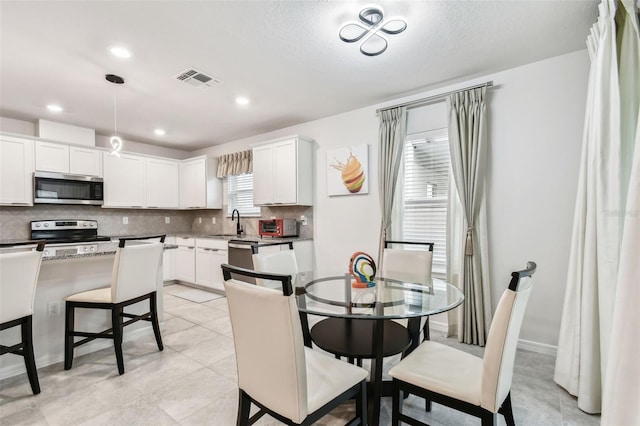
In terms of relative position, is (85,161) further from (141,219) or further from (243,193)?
(243,193)

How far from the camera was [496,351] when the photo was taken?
1295 mm

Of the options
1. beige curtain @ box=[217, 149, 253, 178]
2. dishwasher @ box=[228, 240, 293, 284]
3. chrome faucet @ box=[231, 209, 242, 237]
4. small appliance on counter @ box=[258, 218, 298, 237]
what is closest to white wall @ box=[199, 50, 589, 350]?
small appliance on counter @ box=[258, 218, 298, 237]

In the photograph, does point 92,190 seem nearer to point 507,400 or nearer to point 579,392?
point 507,400

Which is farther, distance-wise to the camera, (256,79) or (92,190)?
(92,190)

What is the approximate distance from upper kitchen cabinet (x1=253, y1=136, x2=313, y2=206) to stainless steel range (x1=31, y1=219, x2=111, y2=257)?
2381mm

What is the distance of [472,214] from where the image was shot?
300 cm

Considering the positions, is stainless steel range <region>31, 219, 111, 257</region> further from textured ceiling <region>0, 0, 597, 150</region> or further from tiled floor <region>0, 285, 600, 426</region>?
tiled floor <region>0, 285, 600, 426</region>

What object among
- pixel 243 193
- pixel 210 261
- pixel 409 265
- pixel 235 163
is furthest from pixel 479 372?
pixel 235 163

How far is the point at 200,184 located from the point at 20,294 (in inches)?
150

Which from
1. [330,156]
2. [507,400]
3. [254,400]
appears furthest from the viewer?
[330,156]

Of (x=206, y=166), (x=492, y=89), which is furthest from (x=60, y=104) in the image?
(x=492, y=89)

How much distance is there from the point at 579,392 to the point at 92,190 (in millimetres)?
6049

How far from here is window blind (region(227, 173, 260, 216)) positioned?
5.41 metres

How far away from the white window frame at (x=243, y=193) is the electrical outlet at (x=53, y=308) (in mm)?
3035
